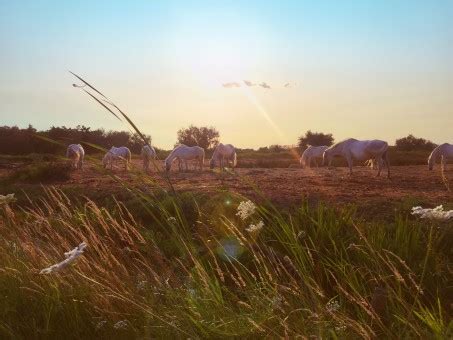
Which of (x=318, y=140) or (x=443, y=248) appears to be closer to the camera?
(x=443, y=248)

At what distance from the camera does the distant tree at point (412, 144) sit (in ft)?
189

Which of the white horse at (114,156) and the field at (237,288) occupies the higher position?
the white horse at (114,156)

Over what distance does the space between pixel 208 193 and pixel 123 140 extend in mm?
56055

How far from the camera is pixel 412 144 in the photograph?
2297 inches

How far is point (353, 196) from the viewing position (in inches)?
507

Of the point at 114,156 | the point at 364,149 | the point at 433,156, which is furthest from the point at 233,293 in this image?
the point at 433,156

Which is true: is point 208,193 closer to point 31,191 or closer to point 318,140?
point 31,191

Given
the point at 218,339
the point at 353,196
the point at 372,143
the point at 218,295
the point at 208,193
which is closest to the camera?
the point at 218,339

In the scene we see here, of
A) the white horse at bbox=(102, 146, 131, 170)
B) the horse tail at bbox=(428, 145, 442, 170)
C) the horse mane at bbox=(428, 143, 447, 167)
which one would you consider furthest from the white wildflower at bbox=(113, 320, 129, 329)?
the horse mane at bbox=(428, 143, 447, 167)

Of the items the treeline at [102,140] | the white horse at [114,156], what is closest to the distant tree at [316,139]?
the treeline at [102,140]

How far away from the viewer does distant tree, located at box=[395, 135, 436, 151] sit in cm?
5750

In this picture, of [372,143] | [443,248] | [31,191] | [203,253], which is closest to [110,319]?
[203,253]

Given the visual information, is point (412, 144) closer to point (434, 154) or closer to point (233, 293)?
point (434, 154)

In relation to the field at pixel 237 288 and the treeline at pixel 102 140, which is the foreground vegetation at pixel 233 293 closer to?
the field at pixel 237 288
